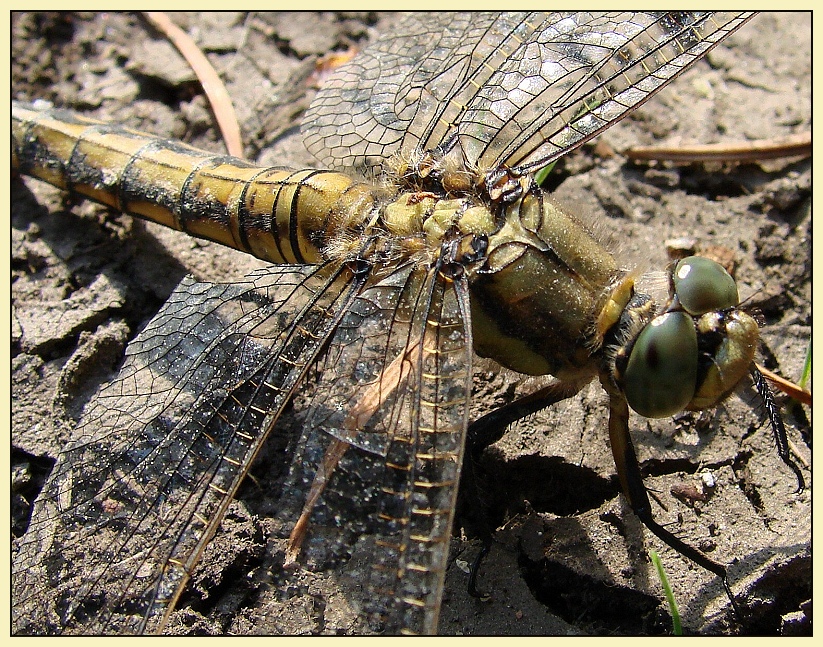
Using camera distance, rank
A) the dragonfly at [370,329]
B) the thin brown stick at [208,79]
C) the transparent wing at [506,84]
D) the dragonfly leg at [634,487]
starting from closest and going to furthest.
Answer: the dragonfly at [370,329], the dragonfly leg at [634,487], the transparent wing at [506,84], the thin brown stick at [208,79]

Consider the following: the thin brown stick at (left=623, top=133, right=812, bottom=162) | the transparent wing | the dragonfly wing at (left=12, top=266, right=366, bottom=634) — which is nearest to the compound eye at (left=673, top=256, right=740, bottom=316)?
the transparent wing

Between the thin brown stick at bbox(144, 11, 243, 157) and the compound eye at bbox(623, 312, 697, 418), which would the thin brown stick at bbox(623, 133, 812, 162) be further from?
the thin brown stick at bbox(144, 11, 243, 157)

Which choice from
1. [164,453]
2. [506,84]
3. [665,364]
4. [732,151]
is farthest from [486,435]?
[732,151]

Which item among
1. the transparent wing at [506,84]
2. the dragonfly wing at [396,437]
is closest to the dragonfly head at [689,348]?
the dragonfly wing at [396,437]

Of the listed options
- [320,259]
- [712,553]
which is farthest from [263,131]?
[712,553]

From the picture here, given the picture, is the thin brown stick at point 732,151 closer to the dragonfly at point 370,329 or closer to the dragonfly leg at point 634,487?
the dragonfly at point 370,329

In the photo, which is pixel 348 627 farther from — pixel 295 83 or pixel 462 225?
pixel 295 83
